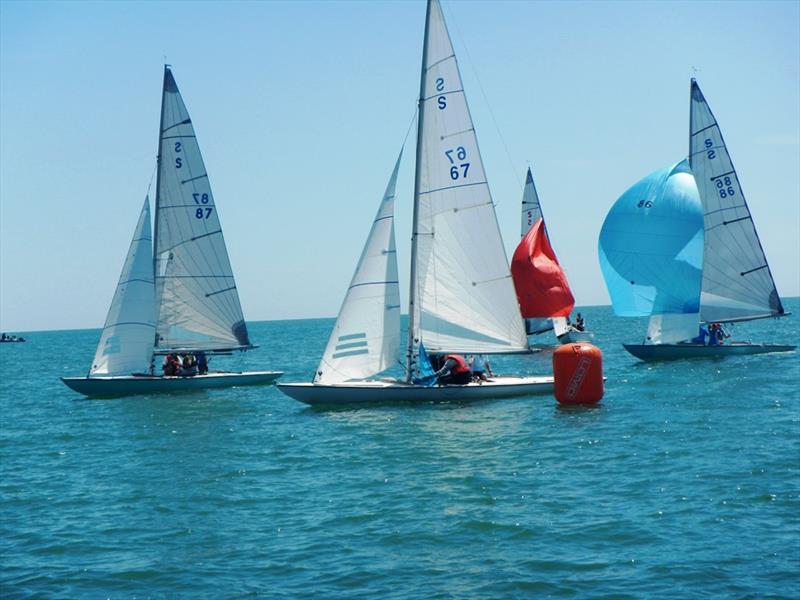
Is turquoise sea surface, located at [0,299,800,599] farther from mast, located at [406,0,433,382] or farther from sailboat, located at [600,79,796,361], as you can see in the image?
sailboat, located at [600,79,796,361]

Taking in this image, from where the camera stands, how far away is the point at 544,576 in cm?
1173

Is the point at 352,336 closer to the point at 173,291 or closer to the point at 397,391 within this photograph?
the point at 397,391

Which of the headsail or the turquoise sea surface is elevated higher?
the headsail

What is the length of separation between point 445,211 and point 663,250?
15.9 meters

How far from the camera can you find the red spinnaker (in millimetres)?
41000

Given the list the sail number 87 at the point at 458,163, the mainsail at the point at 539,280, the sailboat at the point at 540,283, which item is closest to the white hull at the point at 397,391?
the sail number 87 at the point at 458,163

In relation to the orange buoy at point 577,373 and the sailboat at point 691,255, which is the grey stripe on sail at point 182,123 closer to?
the orange buoy at point 577,373

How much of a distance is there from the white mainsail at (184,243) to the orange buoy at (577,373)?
48.8ft

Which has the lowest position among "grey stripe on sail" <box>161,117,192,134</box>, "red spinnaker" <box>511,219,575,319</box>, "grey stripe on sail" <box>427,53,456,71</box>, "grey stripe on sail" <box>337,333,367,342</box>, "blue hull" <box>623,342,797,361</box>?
"blue hull" <box>623,342,797,361</box>

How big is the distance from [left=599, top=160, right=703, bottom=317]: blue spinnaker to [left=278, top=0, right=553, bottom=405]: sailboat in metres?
13.8

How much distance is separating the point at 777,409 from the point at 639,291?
1550 centimetres

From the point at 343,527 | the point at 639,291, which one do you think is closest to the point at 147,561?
the point at 343,527

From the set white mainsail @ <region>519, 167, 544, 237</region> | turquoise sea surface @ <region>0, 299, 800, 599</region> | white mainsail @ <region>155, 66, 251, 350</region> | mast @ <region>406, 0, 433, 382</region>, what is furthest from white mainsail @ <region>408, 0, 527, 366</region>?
white mainsail @ <region>519, 167, 544, 237</region>

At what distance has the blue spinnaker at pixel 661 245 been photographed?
3947 cm
